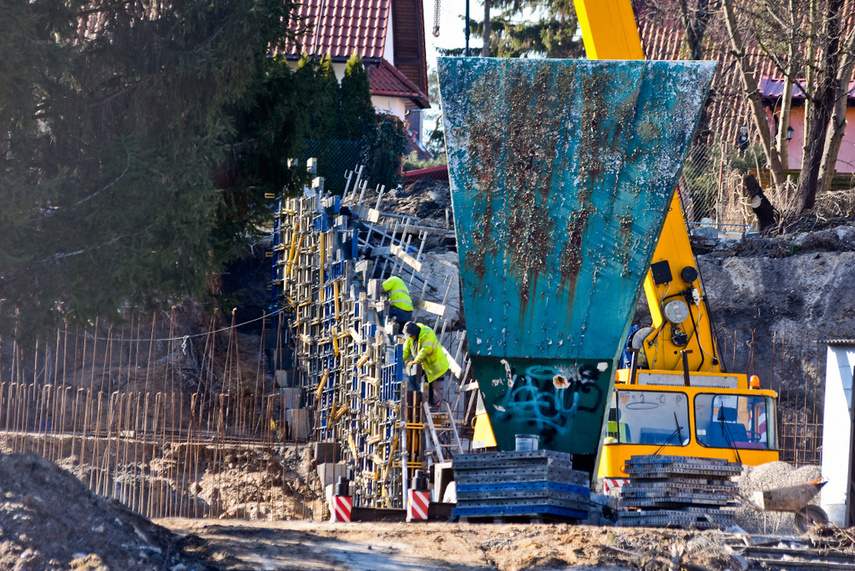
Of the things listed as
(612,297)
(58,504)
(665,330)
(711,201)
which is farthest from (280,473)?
(711,201)

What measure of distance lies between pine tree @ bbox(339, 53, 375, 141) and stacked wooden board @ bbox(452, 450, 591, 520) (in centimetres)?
1468

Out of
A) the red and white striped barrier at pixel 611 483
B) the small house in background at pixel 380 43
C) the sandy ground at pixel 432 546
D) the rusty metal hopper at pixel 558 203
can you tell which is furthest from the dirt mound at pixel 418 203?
the sandy ground at pixel 432 546

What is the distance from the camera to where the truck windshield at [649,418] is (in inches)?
366

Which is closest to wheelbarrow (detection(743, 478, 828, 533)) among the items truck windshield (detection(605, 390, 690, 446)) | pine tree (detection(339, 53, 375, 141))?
truck windshield (detection(605, 390, 690, 446))

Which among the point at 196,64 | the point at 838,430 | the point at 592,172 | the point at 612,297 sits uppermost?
the point at 196,64

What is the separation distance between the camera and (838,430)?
8.91 meters

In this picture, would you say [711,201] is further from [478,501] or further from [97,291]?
[97,291]

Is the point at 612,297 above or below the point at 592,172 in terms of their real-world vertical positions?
below

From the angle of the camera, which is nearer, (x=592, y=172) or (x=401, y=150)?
(x=592, y=172)

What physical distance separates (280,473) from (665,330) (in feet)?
21.5

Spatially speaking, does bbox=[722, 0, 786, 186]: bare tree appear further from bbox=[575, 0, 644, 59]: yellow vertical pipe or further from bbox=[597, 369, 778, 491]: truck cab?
bbox=[597, 369, 778, 491]: truck cab

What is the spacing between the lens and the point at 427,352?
36.8 feet

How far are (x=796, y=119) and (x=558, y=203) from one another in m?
17.1

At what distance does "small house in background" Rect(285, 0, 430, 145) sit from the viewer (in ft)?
81.7
